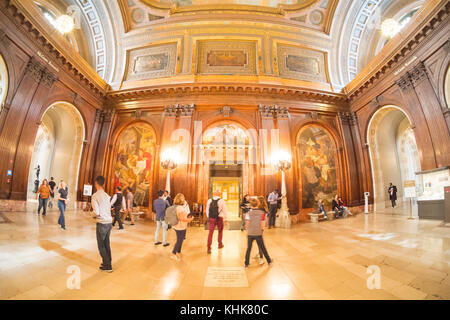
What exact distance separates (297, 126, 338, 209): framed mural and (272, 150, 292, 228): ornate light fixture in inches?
55.6

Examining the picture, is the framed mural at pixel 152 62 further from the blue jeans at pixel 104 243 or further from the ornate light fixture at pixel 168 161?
the blue jeans at pixel 104 243

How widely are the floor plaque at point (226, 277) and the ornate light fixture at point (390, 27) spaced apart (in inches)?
610

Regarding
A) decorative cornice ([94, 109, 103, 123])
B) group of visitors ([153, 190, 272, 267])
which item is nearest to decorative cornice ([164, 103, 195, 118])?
decorative cornice ([94, 109, 103, 123])

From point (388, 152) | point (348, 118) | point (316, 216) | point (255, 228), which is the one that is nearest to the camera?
point (255, 228)

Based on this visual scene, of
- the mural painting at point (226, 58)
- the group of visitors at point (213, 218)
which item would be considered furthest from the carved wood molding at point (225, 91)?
the group of visitors at point (213, 218)

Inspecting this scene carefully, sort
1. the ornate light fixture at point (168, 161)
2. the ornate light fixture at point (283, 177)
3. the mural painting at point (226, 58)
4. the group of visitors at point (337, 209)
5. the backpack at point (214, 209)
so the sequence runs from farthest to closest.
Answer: the mural painting at point (226, 58) < the group of visitors at point (337, 209) < the ornate light fixture at point (168, 161) < the ornate light fixture at point (283, 177) < the backpack at point (214, 209)

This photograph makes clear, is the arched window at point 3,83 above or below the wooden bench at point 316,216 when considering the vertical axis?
above

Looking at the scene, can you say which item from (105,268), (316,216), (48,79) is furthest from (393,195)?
(48,79)

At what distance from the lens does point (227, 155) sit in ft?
40.5

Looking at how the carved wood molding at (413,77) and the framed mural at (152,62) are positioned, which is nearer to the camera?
the carved wood molding at (413,77)

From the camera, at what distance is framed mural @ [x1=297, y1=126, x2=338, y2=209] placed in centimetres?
1064

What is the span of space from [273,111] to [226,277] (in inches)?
380

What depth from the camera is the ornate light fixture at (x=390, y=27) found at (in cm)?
1085

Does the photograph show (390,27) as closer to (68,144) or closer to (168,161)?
(168,161)
